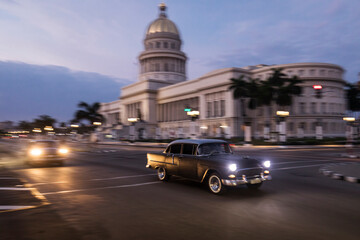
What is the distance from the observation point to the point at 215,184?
8539 millimetres

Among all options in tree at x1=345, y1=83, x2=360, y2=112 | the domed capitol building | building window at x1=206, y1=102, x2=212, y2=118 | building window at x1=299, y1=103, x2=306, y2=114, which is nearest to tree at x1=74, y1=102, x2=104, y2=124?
the domed capitol building

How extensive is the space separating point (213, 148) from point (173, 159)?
150cm

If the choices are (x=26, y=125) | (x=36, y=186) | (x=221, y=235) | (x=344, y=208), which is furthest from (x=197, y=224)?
(x=26, y=125)

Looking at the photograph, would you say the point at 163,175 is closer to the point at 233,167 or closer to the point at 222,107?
the point at 233,167

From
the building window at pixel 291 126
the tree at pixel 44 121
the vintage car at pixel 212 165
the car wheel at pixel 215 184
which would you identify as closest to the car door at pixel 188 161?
the vintage car at pixel 212 165

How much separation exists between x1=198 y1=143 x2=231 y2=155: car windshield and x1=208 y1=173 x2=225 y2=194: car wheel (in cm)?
87

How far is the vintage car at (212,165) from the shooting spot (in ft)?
26.6

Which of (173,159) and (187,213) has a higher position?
(173,159)

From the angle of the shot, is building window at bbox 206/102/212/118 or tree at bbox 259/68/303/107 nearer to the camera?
tree at bbox 259/68/303/107

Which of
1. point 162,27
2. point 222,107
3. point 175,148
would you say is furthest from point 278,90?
point 162,27

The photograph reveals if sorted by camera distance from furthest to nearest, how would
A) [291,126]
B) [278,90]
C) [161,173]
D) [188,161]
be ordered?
[291,126], [278,90], [161,173], [188,161]

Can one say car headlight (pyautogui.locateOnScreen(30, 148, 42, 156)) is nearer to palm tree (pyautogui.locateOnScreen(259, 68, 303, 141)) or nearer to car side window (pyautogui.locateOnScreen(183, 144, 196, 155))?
car side window (pyautogui.locateOnScreen(183, 144, 196, 155))

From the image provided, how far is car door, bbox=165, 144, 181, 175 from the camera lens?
10.0 m

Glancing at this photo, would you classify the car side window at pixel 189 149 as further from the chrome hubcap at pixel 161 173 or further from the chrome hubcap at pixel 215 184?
the chrome hubcap at pixel 161 173
